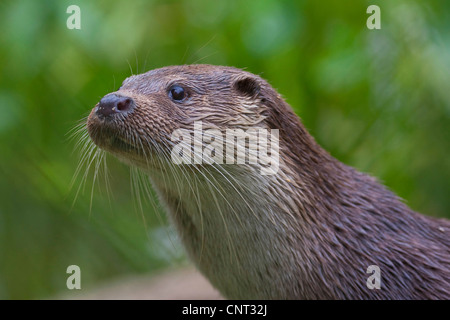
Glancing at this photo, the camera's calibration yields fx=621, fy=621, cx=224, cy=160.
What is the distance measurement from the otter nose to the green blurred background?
1.49m

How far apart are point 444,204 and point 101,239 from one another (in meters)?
2.26

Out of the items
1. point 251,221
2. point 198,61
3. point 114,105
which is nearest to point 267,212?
point 251,221

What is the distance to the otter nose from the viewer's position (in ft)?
6.15

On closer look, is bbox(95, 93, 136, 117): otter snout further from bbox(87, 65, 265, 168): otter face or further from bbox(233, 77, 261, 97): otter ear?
bbox(233, 77, 261, 97): otter ear

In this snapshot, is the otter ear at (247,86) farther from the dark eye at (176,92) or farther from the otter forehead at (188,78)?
the dark eye at (176,92)

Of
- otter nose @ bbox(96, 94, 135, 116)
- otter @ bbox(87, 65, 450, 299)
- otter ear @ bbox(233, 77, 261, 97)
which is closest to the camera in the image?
otter nose @ bbox(96, 94, 135, 116)

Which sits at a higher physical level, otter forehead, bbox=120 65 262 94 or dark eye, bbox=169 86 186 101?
otter forehead, bbox=120 65 262 94

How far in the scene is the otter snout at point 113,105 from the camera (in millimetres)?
1874

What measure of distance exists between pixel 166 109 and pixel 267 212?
0.47 metres

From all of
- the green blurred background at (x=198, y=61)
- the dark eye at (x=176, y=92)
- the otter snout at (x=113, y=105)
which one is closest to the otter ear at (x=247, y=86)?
the dark eye at (x=176, y=92)

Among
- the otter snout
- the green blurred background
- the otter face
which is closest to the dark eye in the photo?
the otter face

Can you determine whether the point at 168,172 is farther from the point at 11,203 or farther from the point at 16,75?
the point at 11,203

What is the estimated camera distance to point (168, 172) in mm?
2018

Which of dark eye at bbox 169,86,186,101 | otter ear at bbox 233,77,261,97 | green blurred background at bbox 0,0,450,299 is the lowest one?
dark eye at bbox 169,86,186,101
